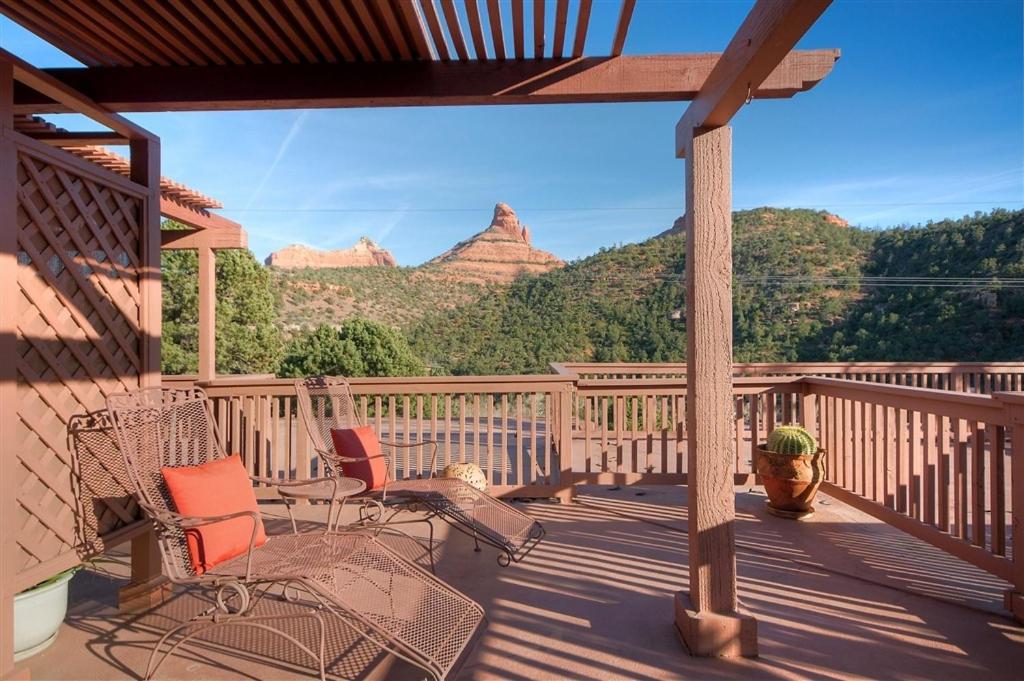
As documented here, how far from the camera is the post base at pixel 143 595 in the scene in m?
2.66

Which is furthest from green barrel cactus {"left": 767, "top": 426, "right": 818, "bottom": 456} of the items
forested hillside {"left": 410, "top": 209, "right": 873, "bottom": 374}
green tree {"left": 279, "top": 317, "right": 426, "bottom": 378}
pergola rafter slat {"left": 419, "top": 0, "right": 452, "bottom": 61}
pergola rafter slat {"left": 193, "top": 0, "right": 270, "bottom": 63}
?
forested hillside {"left": 410, "top": 209, "right": 873, "bottom": 374}

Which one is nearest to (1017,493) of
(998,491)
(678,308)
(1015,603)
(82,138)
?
(998,491)

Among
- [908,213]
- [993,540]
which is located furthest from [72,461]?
[908,213]

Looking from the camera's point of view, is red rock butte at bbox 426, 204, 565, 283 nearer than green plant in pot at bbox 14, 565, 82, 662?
No

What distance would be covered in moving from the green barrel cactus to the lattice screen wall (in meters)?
3.73

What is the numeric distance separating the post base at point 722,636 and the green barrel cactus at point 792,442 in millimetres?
1938

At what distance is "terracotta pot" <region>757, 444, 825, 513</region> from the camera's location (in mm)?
3867

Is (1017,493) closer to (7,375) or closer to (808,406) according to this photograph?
(808,406)

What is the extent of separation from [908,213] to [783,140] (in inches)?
233

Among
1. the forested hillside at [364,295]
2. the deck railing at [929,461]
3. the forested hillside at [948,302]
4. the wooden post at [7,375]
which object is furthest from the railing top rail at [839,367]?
the forested hillside at [364,295]

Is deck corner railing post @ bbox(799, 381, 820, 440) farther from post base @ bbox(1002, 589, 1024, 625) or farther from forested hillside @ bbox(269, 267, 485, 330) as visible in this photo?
forested hillside @ bbox(269, 267, 485, 330)

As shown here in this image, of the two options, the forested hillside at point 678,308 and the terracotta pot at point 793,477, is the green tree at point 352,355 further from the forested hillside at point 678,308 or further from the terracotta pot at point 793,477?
the terracotta pot at point 793,477

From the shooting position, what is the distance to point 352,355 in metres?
11.2

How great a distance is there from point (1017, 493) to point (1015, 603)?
1.52 ft
